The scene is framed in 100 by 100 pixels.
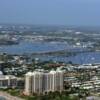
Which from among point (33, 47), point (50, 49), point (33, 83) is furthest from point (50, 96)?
point (33, 47)

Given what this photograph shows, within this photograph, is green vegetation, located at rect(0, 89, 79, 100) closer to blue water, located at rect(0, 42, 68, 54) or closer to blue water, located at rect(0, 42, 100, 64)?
blue water, located at rect(0, 42, 100, 64)

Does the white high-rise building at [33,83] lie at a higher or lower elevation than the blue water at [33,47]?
higher

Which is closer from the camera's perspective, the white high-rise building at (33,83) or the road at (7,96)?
the road at (7,96)

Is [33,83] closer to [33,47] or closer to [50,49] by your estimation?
[50,49]

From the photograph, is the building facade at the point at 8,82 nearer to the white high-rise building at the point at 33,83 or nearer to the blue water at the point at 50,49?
the white high-rise building at the point at 33,83

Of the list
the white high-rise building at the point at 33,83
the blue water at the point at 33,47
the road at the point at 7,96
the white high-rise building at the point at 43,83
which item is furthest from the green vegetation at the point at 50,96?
the blue water at the point at 33,47

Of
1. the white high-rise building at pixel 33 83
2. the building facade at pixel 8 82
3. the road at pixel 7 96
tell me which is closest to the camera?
the road at pixel 7 96

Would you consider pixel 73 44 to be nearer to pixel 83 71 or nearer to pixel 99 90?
pixel 83 71

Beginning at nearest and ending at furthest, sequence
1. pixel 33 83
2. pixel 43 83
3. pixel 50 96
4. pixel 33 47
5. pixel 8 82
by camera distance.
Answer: pixel 50 96 < pixel 33 83 < pixel 43 83 < pixel 8 82 < pixel 33 47
